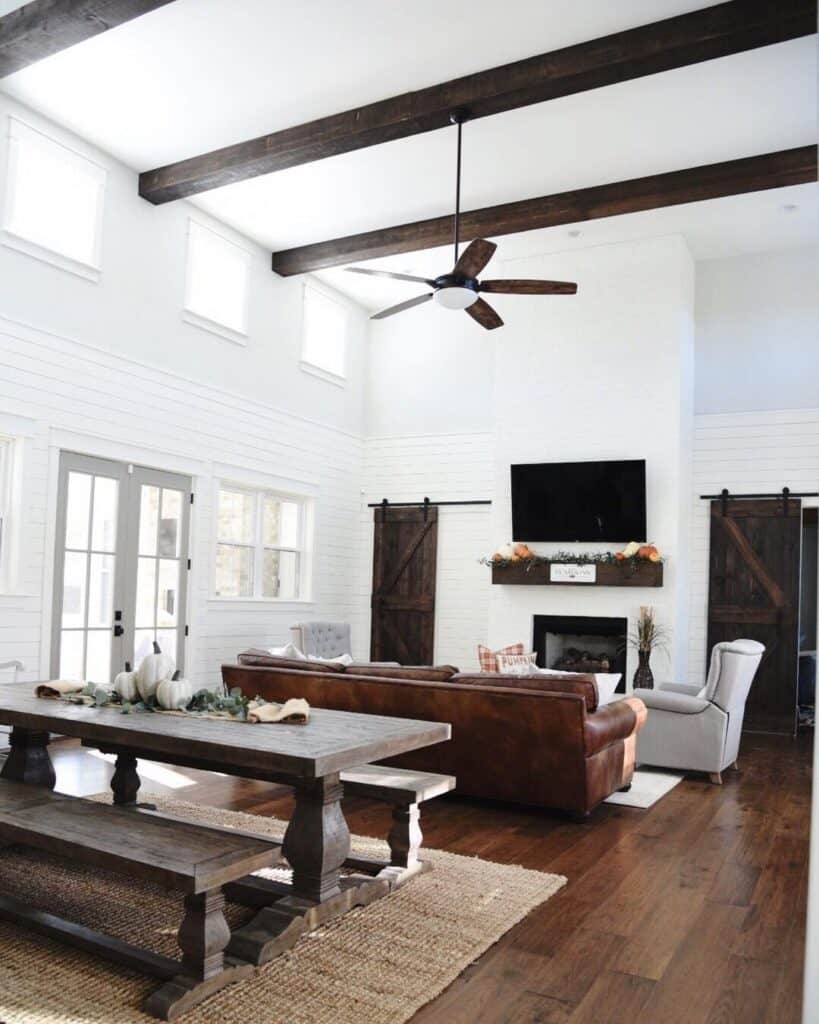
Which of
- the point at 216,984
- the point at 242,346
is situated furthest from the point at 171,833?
the point at 242,346

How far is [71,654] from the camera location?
22.2ft

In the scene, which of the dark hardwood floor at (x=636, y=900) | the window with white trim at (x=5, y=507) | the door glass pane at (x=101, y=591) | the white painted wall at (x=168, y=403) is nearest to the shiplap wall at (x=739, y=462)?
the dark hardwood floor at (x=636, y=900)

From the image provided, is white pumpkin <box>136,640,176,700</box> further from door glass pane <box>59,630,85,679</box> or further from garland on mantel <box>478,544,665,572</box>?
garland on mantel <box>478,544,665,572</box>

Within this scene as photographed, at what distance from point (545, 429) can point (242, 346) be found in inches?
120

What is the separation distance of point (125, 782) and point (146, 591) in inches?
128

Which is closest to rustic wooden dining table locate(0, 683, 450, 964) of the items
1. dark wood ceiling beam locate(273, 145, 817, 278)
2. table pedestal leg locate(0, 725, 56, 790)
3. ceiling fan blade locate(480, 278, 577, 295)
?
table pedestal leg locate(0, 725, 56, 790)

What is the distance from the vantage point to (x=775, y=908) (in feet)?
11.3

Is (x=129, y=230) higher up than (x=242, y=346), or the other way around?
(x=129, y=230)

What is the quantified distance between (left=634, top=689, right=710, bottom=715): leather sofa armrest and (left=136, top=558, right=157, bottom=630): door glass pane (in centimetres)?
397

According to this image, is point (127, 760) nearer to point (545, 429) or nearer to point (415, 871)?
point (415, 871)

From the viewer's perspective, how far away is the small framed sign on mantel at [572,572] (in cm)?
847

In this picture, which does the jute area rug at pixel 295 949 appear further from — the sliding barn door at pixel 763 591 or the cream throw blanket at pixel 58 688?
the sliding barn door at pixel 763 591

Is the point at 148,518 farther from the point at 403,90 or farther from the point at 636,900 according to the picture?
the point at 636,900

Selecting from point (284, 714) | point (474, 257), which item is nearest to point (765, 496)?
point (474, 257)
